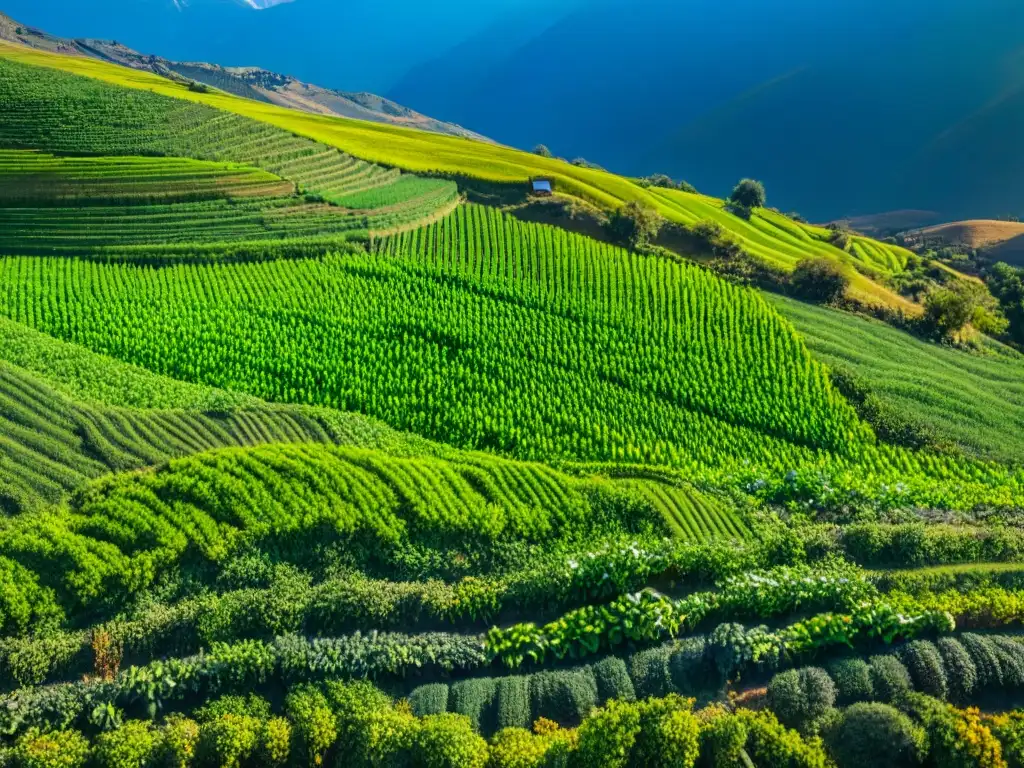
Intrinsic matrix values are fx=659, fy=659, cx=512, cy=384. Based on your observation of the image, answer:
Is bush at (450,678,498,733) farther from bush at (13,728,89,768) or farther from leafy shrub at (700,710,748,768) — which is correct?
bush at (13,728,89,768)

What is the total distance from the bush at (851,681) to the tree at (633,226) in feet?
103

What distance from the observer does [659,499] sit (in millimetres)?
25391

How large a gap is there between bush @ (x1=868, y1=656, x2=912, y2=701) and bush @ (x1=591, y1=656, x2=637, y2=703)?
6.83 metres

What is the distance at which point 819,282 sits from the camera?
43000 millimetres

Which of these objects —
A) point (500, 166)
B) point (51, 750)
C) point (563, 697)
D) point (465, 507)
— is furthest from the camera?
point (500, 166)

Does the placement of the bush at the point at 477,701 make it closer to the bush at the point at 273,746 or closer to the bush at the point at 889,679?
the bush at the point at 273,746

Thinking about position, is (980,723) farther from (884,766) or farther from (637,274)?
(637,274)

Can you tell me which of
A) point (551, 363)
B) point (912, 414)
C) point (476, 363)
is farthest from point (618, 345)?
point (912, 414)

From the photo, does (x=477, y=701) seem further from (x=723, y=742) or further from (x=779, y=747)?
(x=779, y=747)

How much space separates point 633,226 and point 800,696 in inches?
1329

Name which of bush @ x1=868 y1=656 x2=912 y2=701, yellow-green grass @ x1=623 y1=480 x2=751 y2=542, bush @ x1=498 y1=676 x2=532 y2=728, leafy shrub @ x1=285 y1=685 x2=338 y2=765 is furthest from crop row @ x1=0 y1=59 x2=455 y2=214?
bush @ x1=868 y1=656 x2=912 y2=701

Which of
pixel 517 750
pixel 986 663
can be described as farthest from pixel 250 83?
pixel 986 663

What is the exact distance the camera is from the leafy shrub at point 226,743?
16.0m

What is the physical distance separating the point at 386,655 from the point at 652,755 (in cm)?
768
